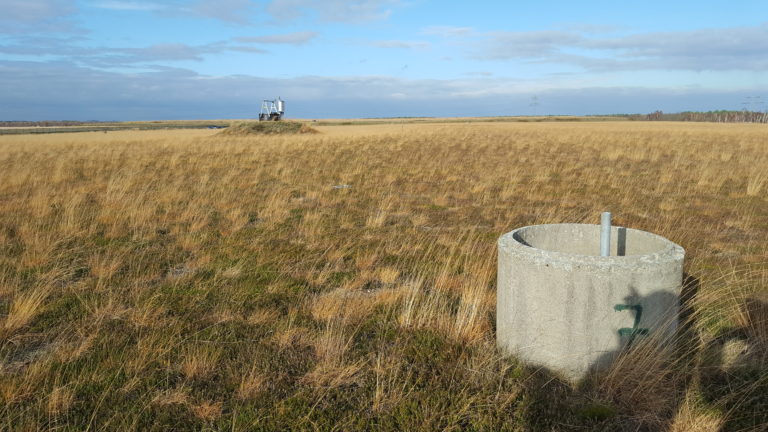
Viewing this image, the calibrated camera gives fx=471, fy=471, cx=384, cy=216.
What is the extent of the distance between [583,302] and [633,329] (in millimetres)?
375

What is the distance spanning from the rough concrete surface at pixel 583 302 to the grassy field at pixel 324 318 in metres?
0.15

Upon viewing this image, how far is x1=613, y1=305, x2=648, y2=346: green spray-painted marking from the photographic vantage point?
2875 millimetres

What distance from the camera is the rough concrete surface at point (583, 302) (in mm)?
2840

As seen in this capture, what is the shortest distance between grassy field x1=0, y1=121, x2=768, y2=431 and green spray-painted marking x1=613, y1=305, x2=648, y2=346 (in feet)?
0.39

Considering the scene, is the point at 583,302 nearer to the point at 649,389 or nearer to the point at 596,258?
the point at 596,258

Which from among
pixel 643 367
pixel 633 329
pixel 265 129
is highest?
pixel 265 129

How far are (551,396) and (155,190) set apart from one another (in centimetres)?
1019

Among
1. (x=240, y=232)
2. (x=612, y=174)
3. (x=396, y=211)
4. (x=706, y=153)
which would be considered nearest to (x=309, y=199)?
(x=396, y=211)

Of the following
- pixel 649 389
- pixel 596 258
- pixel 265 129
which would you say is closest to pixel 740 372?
pixel 649 389

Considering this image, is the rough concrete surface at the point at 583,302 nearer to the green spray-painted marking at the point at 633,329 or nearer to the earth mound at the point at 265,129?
the green spray-painted marking at the point at 633,329

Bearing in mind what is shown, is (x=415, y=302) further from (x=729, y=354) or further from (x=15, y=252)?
(x=15, y=252)

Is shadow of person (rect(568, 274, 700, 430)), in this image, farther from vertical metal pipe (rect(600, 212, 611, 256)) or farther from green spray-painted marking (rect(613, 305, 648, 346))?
vertical metal pipe (rect(600, 212, 611, 256))

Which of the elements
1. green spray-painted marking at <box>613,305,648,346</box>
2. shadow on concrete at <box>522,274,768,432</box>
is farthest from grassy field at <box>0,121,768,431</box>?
green spray-painted marking at <box>613,305,648,346</box>

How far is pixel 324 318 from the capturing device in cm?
405
